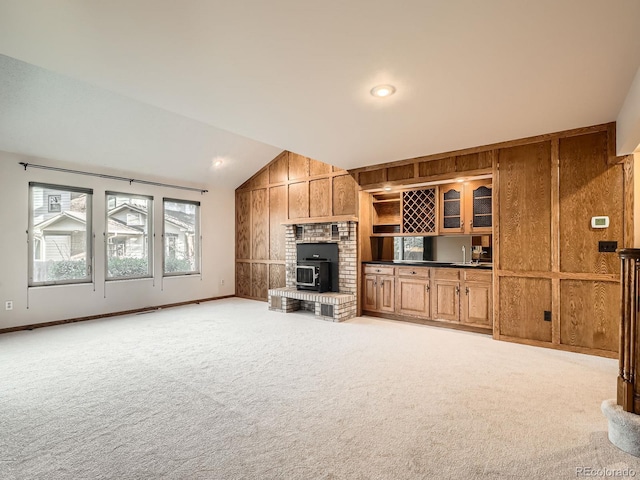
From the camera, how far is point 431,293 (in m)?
4.99

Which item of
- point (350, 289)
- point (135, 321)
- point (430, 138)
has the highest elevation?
point (430, 138)

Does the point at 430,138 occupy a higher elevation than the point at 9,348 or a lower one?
higher

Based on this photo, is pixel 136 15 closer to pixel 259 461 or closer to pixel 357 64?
pixel 357 64

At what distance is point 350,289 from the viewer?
18.8ft

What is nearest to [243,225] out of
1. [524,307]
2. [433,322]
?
[433,322]

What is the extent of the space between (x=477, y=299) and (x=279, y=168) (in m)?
4.42

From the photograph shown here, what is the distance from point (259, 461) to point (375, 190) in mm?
4519

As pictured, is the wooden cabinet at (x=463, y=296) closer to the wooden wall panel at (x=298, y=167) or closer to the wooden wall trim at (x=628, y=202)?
the wooden wall trim at (x=628, y=202)

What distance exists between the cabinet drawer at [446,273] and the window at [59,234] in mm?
5494

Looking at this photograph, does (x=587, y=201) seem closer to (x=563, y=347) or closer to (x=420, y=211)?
(x=563, y=347)

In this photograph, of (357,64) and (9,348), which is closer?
(357,64)

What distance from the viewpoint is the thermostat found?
11.8 feet

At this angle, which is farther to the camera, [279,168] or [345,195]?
[279,168]

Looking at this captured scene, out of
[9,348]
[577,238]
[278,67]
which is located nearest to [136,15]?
[278,67]
